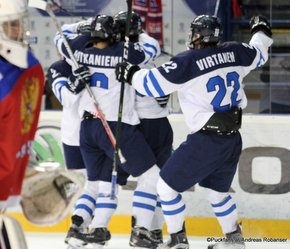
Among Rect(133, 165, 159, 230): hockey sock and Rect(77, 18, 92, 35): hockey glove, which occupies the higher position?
Rect(77, 18, 92, 35): hockey glove

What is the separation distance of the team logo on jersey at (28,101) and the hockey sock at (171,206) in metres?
2.87

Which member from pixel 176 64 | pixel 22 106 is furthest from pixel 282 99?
pixel 22 106

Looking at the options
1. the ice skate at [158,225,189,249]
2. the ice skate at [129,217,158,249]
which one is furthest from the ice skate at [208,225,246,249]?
the ice skate at [129,217,158,249]

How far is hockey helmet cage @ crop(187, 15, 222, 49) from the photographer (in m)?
5.86

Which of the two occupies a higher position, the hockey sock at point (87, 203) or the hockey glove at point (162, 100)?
the hockey glove at point (162, 100)

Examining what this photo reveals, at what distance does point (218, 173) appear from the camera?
6.05 m

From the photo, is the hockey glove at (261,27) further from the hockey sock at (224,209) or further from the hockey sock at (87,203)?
the hockey sock at (87,203)

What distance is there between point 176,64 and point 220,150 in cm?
54

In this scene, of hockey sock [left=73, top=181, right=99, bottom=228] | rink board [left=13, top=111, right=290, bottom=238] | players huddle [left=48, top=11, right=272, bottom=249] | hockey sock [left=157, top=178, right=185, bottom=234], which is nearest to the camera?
players huddle [left=48, top=11, right=272, bottom=249]

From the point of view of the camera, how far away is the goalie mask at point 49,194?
3.18m

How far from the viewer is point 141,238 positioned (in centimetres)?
631

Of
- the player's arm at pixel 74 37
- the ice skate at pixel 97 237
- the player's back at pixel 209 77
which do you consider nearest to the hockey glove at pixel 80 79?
the player's arm at pixel 74 37

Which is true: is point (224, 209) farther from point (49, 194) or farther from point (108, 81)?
point (49, 194)

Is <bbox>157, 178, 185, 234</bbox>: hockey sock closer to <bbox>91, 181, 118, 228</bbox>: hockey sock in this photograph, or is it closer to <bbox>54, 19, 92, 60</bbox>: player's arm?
<bbox>91, 181, 118, 228</bbox>: hockey sock
